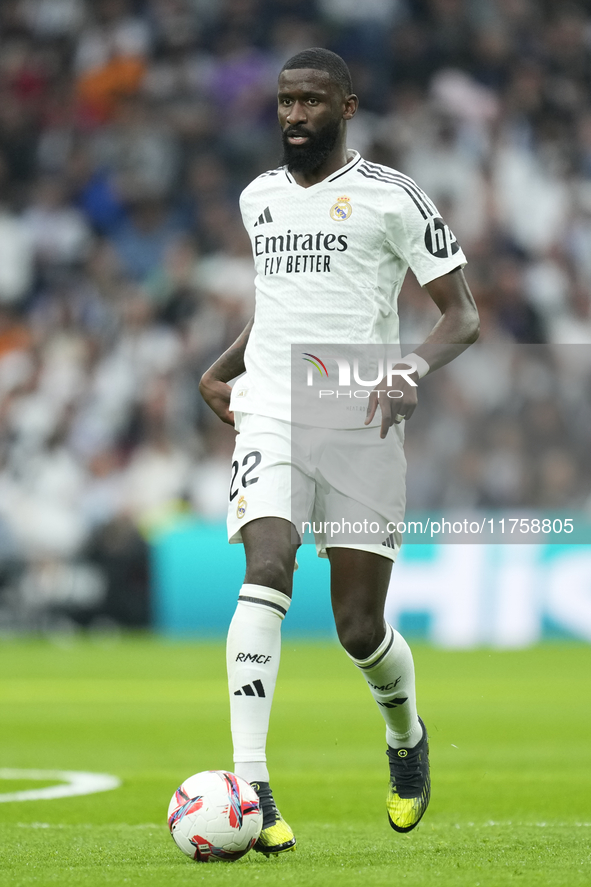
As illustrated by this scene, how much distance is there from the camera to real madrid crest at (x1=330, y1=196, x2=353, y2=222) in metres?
4.71

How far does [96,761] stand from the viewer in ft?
23.3

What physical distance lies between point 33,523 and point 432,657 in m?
4.74

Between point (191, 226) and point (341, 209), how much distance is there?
1239 cm

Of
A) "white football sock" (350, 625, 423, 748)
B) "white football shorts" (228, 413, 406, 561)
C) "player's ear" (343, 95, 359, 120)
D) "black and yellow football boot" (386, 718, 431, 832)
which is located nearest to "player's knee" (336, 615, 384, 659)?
"white football sock" (350, 625, 423, 748)

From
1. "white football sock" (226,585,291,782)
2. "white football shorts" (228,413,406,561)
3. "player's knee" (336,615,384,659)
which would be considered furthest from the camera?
"player's knee" (336,615,384,659)

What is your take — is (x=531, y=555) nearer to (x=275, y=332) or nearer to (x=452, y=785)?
(x=452, y=785)

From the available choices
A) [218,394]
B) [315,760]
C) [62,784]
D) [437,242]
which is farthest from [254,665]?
[315,760]

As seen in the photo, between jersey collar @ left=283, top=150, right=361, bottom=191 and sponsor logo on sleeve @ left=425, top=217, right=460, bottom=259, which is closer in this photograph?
sponsor logo on sleeve @ left=425, top=217, right=460, bottom=259

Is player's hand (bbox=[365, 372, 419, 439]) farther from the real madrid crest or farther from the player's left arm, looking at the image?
the real madrid crest

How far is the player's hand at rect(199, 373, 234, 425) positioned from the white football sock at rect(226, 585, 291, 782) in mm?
853

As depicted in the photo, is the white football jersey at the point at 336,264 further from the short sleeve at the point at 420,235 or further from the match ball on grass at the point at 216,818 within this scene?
the match ball on grass at the point at 216,818

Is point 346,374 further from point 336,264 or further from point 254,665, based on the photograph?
point 254,665

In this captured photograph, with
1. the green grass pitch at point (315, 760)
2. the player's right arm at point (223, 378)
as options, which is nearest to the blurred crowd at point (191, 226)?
the green grass pitch at point (315, 760)

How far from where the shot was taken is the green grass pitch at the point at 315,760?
405 centimetres
